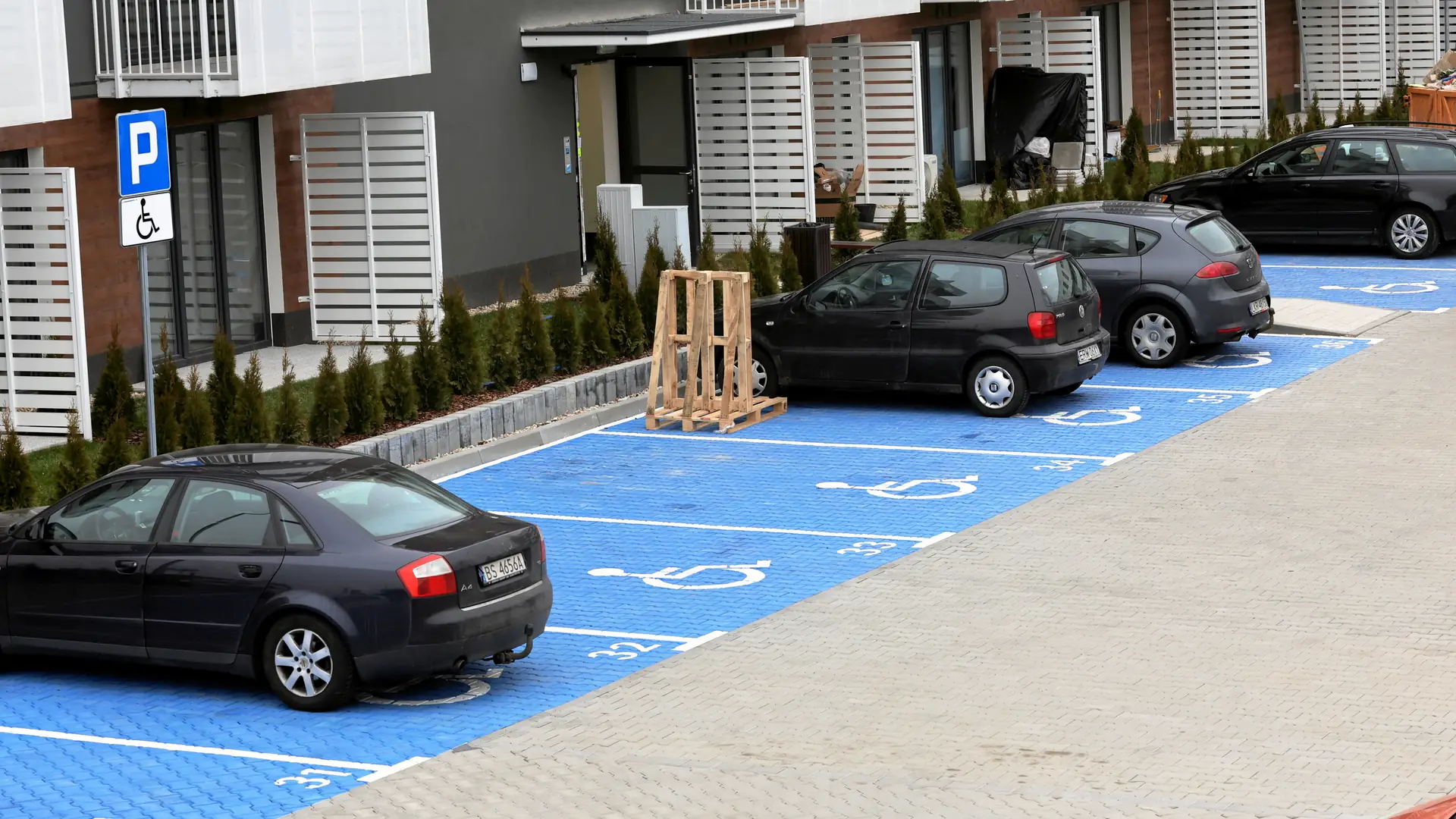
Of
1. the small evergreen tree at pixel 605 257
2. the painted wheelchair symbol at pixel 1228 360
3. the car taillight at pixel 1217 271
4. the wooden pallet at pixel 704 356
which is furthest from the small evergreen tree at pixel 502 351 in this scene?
the painted wheelchair symbol at pixel 1228 360

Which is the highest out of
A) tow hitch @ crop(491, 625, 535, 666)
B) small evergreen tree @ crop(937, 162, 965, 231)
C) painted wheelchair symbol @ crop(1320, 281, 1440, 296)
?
small evergreen tree @ crop(937, 162, 965, 231)

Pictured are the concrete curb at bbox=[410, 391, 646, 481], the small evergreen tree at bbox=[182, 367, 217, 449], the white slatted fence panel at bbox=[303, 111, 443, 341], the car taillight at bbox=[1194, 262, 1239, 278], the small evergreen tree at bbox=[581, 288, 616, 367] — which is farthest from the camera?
the white slatted fence panel at bbox=[303, 111, 443, 341]

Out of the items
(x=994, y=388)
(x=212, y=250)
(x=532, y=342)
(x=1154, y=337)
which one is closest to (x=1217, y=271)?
(x=1154, y=337)

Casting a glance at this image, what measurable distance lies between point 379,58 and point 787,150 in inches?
331

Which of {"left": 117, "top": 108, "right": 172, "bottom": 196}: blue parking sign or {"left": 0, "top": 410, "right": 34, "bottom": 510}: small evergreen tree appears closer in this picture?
{"left": 117, "top": 108, "right": 172, "bottom": 196}: blue parking sign

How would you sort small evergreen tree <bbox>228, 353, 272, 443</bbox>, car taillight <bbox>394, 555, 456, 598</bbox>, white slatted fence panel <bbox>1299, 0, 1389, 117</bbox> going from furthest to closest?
white slatted fence panel <bbox>1299, 0, 1389, 117</bbox> → small evergreen tree <bbox>228, 353, 272, 443</bbox> → car taillight <bbox>394, 555, 456, 598</bbox>

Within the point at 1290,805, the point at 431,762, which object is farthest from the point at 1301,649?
the point at 431,762

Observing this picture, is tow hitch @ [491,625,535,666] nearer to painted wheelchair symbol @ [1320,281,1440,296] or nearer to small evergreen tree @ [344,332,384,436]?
Result: small evergreen tree @ [344,332,384,436]

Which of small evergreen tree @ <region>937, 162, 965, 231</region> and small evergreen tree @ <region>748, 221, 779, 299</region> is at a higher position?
small evergreen tree @ <region>937, 162, 965, 231</region>

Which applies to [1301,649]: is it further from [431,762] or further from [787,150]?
[787,150]

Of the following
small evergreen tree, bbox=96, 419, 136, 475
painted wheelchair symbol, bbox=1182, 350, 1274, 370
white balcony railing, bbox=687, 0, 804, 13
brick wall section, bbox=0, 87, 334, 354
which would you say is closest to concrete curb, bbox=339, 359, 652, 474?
small evergreen tree, bbox=96, 419, 136, 475

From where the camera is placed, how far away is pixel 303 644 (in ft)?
35.8

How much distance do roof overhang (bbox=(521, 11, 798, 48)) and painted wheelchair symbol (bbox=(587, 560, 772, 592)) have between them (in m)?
11.8

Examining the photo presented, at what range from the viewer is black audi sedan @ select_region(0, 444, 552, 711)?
10.7m
